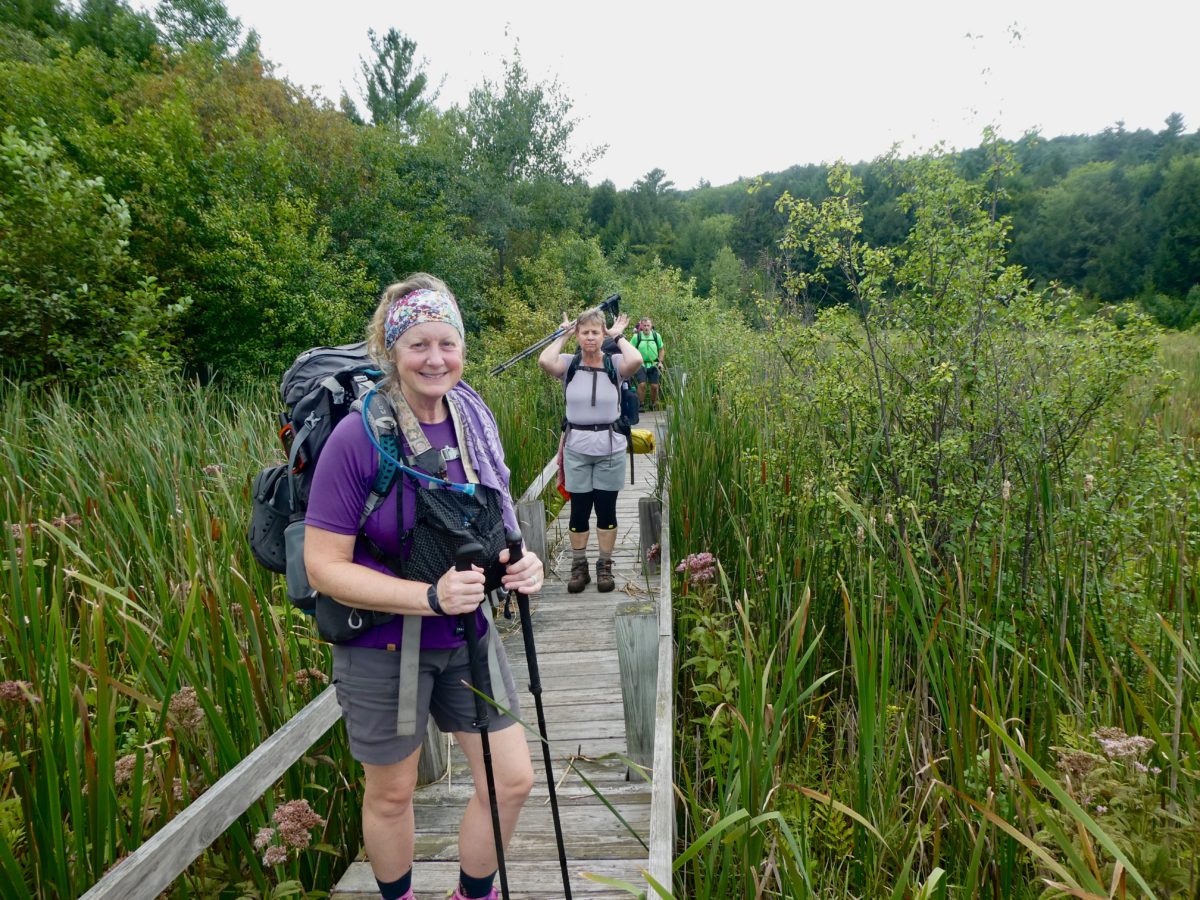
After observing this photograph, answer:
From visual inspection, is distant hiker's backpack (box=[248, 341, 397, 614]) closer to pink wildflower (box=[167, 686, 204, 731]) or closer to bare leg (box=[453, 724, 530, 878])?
pink wildflower (box=[167, 686, 204, 731])

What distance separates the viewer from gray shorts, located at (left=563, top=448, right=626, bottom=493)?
14.1 feet

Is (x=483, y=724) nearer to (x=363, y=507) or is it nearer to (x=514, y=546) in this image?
(x=514, y=546)

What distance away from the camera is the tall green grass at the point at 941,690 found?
1.38 metres

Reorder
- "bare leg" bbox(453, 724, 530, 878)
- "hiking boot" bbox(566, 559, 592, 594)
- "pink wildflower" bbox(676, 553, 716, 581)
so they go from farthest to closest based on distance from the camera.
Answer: "hiking boot" bbox(566, 559, 592, 594)
"pink wildflower" bbox(676, 553, 716, 581)
"bare leg" bbox(453, 724, 530, 878)

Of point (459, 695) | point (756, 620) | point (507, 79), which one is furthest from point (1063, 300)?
point (507, 79)

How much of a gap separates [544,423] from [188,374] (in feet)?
33.2

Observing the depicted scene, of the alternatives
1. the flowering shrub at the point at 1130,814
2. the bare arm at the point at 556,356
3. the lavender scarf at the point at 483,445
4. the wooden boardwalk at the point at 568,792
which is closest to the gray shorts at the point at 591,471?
the bare arm at the point at 556,356

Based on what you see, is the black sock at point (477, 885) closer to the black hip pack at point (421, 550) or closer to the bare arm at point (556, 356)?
the black hip pack at point (421, 550)

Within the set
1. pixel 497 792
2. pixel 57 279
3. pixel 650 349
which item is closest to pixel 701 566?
pixel 497 792

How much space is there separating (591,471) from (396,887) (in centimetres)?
278

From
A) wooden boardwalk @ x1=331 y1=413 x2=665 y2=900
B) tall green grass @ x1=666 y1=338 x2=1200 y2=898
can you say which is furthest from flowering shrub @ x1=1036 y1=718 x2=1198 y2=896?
wooden boardwalk @ x1=331 y1=413 x2=665 y2=900

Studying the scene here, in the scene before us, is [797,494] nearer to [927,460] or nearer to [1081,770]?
[927,460]

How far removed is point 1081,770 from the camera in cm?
137

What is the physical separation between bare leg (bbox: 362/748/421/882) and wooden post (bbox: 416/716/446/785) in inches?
36.2
